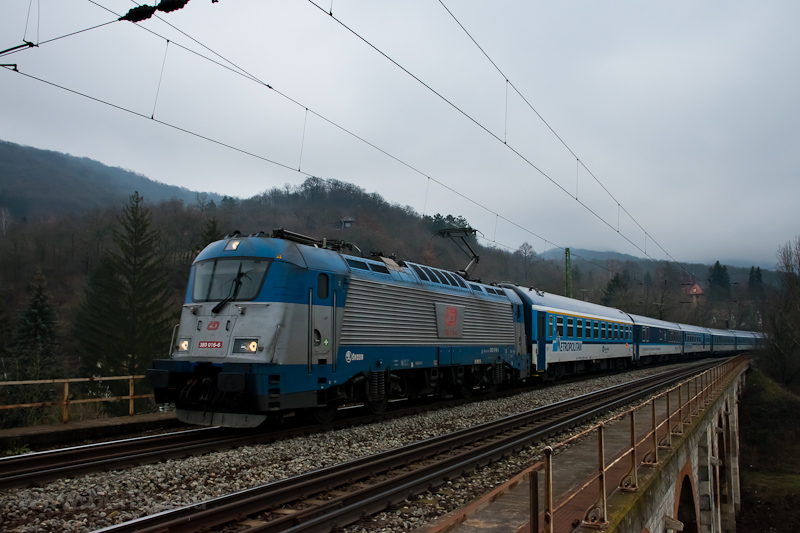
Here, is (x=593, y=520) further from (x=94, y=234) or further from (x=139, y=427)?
(x=94, y=234)

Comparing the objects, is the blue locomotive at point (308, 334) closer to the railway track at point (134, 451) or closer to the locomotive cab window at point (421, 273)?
the locomotive cab window at point (421, 273)

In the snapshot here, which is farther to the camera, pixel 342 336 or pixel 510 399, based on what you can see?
pixel 510 399

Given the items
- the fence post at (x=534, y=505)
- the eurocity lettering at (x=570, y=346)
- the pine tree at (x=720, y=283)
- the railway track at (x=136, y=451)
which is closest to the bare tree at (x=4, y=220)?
the eurocity lettering at (x=570, y=346)

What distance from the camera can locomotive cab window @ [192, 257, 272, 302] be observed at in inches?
437

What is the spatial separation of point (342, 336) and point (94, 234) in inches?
2278

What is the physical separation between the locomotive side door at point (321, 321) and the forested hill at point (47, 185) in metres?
78.7

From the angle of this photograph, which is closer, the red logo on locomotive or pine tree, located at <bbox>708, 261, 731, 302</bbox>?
the red logo on locomotive

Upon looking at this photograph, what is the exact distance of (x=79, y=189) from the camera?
403 feet

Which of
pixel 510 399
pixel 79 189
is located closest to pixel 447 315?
pixel 510 399

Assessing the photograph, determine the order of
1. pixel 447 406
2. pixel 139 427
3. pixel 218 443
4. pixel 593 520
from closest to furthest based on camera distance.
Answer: pixel 593 520
pixel 218 443
pixel 139 427
pixel 447 406

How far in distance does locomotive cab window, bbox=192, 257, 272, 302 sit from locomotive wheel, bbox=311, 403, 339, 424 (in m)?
3.06

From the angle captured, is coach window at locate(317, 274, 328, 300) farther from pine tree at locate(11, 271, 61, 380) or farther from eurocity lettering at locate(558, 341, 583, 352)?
pine tree at locate(11, 271, 61, 380)

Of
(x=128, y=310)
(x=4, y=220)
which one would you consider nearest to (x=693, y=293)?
(x=128, y=310)

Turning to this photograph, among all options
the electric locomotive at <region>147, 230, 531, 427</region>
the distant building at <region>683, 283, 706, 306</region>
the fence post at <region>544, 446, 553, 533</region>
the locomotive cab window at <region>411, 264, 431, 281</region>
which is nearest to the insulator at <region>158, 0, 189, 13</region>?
the electric locomotive at <region>147, 230, 531, 427</region>
